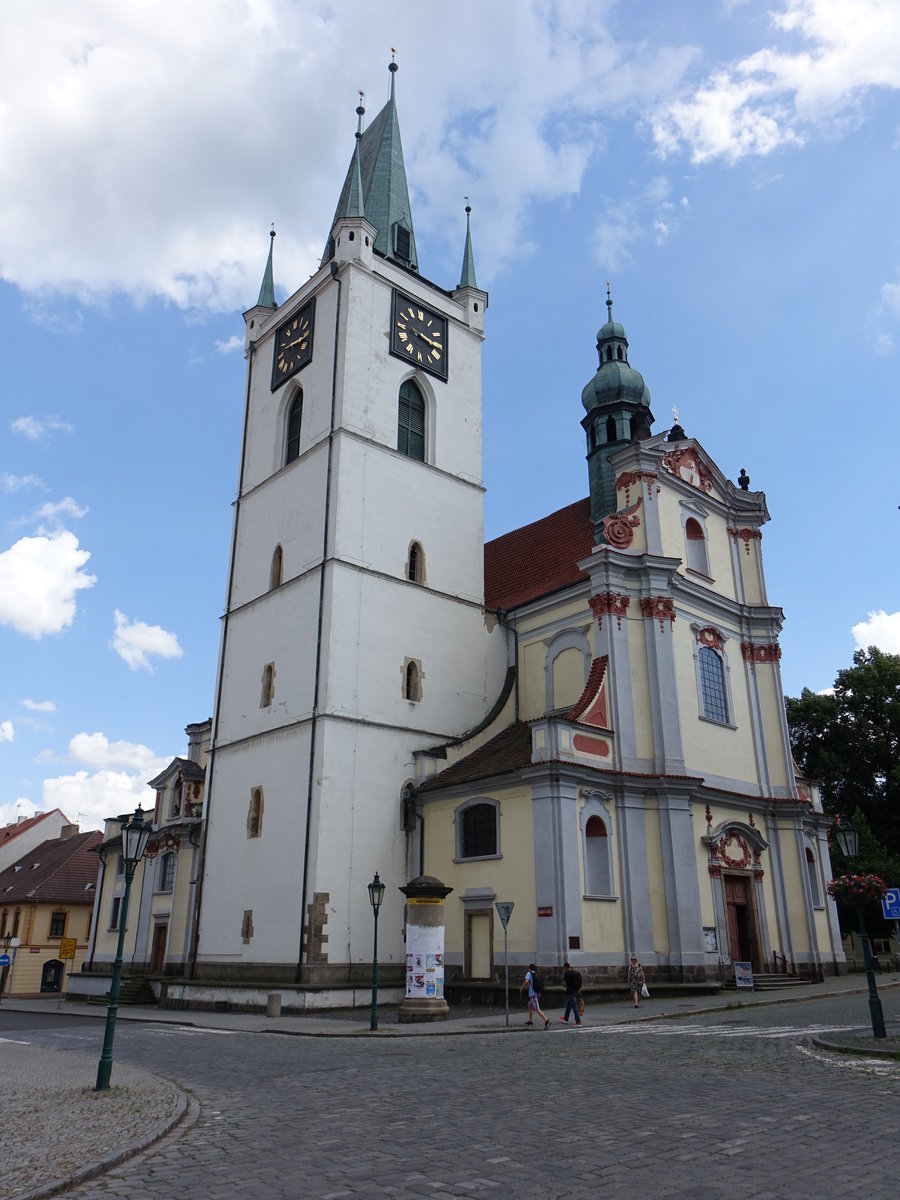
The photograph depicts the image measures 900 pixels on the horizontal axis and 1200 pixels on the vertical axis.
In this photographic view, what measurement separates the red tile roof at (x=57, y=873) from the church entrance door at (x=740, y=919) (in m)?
36.6

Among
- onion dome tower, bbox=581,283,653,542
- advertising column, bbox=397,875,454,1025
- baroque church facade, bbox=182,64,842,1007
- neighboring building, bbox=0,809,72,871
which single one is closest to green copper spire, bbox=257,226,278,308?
baroque church facade, bbox=182,64,842,1007

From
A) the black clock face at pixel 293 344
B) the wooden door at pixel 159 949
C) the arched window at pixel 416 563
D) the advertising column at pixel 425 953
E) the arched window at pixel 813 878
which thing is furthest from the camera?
the wooden door at pixel 159 949

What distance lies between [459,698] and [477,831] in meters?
5.86

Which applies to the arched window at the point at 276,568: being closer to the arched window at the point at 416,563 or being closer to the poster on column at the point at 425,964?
the arched window at the point at 416,563

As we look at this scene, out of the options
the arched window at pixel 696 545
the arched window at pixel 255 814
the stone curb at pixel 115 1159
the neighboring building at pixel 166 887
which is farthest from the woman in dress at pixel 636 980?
the neighboring building at pixel 166 887

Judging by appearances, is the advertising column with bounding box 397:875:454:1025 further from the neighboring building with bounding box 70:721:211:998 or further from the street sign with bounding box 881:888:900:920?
the neighboring building with bounding box 70:721:211:998

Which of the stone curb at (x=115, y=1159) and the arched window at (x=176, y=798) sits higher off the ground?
the arched window at (x=176, y=798)

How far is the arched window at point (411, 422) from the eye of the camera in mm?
33406

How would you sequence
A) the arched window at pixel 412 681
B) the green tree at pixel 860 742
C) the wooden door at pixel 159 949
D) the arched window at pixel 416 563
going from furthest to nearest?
the green tree at pixel 860 742, the wooden door at pixel 159 949, the arched window at pixel 416 563, the arched window at pixel 412 681

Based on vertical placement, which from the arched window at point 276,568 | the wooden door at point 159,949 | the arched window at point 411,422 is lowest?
the wooden door at point 159,949

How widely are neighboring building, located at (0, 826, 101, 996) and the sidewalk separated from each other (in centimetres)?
2513

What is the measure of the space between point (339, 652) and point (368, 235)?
1537cm

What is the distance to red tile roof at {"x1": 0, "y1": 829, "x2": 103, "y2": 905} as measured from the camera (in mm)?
51125

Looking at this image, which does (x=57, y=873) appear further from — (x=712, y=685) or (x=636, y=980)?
(x=636, y=980)
